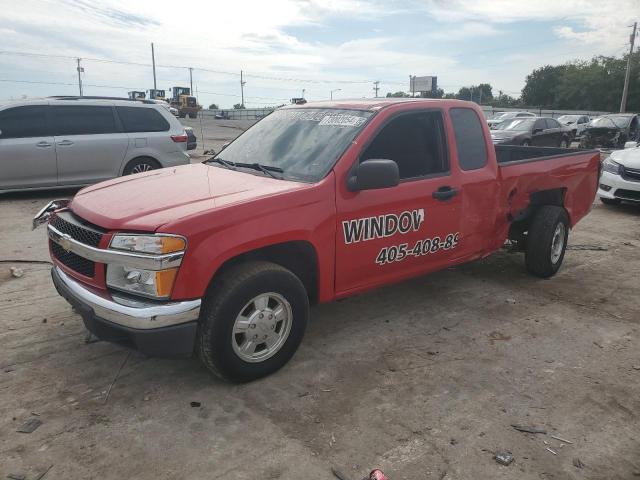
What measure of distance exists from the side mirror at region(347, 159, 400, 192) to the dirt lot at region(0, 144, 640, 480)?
1.26 meters

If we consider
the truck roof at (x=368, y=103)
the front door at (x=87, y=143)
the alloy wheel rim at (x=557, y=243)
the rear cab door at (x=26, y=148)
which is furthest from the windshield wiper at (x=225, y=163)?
the rear cab door at (x=26, y=148)

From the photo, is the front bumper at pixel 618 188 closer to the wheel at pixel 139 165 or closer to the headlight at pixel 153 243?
the wheel at pixel 139 165

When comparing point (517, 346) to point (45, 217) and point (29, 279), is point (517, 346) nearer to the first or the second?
point (45, 217)

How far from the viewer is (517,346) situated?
13.2 feet

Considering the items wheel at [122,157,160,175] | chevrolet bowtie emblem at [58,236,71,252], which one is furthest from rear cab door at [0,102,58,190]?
chevrolet bowtie emblem at [58,236,71,252]

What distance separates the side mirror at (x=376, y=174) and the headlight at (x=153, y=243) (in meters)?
1.29

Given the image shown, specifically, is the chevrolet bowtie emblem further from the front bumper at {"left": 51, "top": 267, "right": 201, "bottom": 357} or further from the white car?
the white car

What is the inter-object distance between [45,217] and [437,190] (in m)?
3.02

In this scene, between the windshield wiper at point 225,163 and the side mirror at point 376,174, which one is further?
the windshield wiper at point 225,163

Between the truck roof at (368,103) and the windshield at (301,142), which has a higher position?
the truck roof at (368,103)

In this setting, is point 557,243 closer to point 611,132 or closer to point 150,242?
point 150,242

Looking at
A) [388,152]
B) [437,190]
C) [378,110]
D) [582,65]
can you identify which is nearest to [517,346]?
[437,190]

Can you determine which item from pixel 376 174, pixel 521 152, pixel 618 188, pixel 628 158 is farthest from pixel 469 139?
pixel 628 158

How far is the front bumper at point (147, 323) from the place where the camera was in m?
2.88
